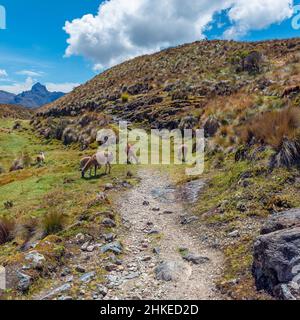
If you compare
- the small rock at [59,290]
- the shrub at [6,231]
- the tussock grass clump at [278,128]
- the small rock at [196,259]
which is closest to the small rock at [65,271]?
the small rock at [59,290]

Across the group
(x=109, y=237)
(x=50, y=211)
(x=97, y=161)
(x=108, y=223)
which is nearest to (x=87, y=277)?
(x=109, y=237)

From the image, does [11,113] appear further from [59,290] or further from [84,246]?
[59,290]

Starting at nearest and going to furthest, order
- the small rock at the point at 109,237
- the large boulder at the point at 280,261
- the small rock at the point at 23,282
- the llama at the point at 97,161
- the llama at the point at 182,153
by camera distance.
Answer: the large boulder at the point at 280,261 → the small rock at the point at 23,282 → the small rock at the point at 109,237 → the llama at the point at 97,161 → the llama at the point at 182,153

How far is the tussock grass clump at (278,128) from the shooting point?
1405 centimetres

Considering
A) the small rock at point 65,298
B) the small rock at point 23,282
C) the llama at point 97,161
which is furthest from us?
the llama at point 97,161

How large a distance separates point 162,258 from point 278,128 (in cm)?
830

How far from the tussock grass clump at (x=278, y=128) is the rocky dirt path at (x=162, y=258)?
4.87m

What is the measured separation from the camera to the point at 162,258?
9.81m

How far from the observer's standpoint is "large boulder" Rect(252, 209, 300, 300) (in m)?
6.85

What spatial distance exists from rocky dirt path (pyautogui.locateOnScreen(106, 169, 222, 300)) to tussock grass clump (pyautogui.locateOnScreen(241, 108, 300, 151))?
192 inches

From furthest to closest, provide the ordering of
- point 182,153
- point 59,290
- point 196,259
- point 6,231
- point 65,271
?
1. point 182,153
2. point 6,231
3. point 196,259
4. point 65,271
5. point 59,290

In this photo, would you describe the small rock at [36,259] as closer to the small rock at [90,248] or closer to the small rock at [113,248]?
the small rock at [90,248]
